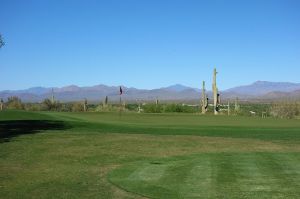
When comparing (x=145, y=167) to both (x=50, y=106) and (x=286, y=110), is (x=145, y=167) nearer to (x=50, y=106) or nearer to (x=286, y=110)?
(x=286, y=110)

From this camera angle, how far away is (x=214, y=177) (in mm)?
13453

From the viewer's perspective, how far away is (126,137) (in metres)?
24.9

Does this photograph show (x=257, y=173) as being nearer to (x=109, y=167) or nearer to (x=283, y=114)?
(x=109, y=167)

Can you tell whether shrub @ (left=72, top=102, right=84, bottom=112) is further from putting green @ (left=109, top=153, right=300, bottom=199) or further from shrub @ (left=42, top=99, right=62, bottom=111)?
putting green @ (left=109, top=153, right=300, bottom=199)

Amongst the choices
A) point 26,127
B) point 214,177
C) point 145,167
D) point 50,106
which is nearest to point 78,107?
point 50,106

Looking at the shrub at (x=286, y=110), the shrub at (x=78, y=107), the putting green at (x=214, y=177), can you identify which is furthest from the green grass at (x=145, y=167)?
the shrub at (x=78, y=107)

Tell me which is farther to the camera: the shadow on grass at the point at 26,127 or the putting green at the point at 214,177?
the shadow on grass at the point at 26,127

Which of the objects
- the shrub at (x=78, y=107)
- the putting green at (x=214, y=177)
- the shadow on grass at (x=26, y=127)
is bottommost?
the putting green at (x=214, y=177)

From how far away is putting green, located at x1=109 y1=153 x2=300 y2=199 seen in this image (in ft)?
38.7

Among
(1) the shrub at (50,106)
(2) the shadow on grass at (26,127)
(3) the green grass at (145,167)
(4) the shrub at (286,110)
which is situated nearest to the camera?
(3) the green grass at (145,167)

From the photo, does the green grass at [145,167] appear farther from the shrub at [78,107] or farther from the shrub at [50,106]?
the shrub at [50,106]

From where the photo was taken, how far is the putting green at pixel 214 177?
11.8 meters

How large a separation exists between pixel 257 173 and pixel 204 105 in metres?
43.4

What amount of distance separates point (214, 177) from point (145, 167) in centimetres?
274
